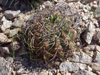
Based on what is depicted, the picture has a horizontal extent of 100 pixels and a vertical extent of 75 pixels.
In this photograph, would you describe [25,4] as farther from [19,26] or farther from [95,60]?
[95,60]

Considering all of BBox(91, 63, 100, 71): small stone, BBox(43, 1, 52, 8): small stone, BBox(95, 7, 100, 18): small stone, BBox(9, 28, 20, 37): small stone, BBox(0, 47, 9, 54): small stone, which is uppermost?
BBox(43, 1, 52, 8): small stone

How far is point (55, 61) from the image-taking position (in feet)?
6.68

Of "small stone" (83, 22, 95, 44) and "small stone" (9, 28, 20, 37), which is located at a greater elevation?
"small stone" (9, 28, 20, 37)

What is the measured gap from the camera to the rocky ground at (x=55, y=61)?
1976mm

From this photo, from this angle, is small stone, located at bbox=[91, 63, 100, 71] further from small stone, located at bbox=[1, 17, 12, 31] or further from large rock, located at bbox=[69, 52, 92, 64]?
small stone, located at bbox=[1, 17, 12, 31]

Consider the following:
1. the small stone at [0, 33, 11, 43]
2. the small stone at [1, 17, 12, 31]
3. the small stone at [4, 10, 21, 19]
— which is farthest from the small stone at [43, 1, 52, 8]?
the small stone at [0, 33, 11, 43]

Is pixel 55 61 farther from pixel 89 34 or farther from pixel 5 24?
pixel 5 24

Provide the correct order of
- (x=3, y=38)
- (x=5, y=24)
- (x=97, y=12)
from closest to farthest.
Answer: (x=3, y=38) < (x=5, y=24) < (x=97, y=12)

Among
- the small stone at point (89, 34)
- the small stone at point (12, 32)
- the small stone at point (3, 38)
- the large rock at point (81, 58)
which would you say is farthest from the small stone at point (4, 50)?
the small stone at point (89, 34)

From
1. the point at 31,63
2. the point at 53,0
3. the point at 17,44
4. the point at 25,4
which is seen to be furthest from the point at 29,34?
the point at 53,0

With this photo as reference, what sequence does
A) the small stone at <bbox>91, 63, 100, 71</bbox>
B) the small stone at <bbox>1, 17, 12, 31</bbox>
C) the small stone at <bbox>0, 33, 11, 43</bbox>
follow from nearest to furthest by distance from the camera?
the small stone at <bbox>91, 63, 100, 71</bbox> → the small stone at <bbox>0, 33, 11, 43</bbox> → the small stone at <bbox>1, 17, 12, 31</bbox>

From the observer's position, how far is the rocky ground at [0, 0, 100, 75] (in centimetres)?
198

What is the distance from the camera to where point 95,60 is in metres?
2.02

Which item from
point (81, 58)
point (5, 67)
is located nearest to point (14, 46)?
point (5, 67)
